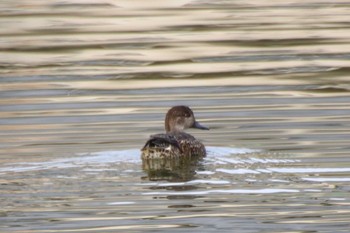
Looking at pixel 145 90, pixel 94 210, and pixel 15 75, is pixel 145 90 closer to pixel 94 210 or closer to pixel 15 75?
pixel 15 75

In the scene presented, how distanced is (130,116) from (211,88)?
186 cm

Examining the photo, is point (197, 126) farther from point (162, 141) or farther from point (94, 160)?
point (94, 160)

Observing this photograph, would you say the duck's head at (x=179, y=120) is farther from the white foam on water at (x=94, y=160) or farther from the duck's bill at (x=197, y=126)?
the white foam on water at (x=94, y=160)

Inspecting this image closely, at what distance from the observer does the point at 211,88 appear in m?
16.5

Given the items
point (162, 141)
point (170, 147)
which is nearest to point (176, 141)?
point (170, 147)

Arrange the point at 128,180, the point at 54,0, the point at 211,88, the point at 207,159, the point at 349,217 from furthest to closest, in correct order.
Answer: the point at 54,0 < the point at 211,88 < the point at 207,159 < the point at 128,180 < the point at 349,217

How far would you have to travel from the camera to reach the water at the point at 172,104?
1034 centimetres

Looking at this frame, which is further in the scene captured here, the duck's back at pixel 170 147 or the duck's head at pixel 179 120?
the duck's head at pixel 179 120

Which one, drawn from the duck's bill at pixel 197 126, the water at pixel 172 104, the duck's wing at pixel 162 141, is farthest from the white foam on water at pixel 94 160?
the duck's bill at pixel 197 126

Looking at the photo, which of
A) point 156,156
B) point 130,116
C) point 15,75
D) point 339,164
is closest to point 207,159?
point 156,156

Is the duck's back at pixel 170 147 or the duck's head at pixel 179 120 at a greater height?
the duck's head at pixel 179 120

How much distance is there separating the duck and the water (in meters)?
0.13

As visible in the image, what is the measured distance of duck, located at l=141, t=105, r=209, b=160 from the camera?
1268cm

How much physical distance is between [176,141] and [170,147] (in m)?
0.15
